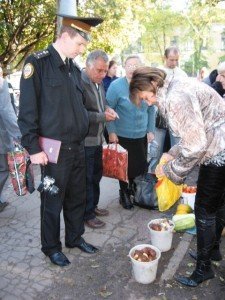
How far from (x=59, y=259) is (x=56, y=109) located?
1.50 meters

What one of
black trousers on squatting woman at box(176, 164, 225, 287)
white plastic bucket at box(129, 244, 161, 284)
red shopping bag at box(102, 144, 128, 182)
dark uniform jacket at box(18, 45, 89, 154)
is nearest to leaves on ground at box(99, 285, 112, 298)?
white plastic bucket at box(129, 244, 161, 284)

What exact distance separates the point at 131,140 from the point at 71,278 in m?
1.85

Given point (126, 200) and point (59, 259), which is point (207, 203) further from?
point (126, 200)

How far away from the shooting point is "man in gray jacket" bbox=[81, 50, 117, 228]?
12.4ft

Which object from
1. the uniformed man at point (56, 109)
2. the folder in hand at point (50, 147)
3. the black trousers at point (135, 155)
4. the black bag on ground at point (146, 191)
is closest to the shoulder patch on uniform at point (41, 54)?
the uniformed man at point (56, 109)

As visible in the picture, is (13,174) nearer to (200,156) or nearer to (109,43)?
(200,156)

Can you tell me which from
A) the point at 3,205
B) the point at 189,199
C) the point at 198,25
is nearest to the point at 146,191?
the point at 189,199

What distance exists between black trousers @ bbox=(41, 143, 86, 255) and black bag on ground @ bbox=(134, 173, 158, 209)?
118 centimetres

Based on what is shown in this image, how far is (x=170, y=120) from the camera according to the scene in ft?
8.43

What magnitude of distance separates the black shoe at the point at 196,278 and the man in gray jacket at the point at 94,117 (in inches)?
53.2

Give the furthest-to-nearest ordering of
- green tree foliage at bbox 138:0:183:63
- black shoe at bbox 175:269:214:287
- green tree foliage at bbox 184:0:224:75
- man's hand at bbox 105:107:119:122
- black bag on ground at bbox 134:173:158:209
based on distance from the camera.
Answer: green tree foliage at bbox 138:0:183:63, green tree foliage at bbox 184:0:224:75, black bag on ground at bbox 134:173:158:209, man's hand at bbox 105:107:119:122, black shoe at bbox 175:269:214:287

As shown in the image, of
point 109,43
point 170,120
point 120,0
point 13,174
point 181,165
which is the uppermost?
point 120,0

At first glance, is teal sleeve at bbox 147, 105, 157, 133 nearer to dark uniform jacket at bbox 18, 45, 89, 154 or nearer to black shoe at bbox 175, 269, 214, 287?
dark uniform jacket at bbox 18, 45, 89, 154

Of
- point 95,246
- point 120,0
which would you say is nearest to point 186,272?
point 95,246
